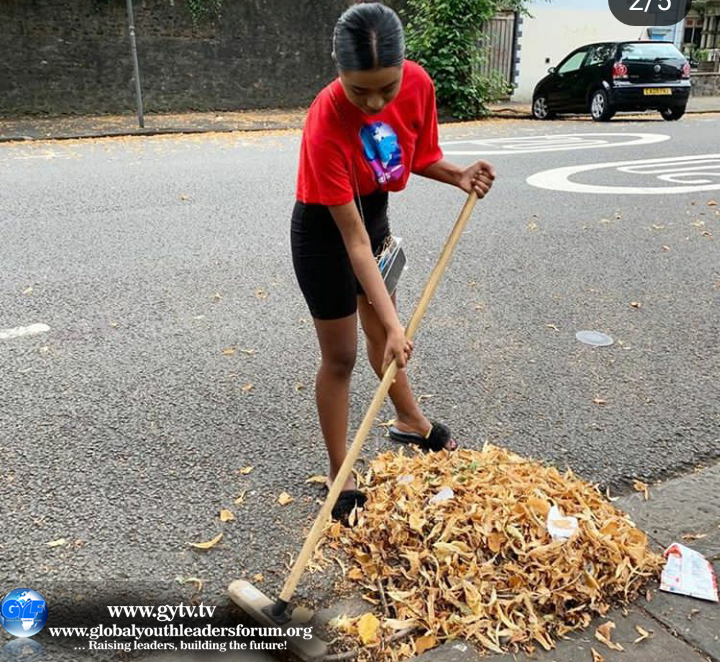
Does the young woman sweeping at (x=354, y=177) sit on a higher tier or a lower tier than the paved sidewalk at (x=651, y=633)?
higher

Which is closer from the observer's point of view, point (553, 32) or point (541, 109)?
point (541, 109)

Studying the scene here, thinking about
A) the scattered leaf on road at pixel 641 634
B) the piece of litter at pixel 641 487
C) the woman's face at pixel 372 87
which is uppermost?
the woman's face at pixel 372 87

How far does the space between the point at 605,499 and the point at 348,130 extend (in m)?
1.56

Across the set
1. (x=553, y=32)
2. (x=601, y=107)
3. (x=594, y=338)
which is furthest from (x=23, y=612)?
(x=553, y=32)

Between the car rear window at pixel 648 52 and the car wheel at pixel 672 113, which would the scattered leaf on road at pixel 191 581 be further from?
the car wheel at pixel 672 113

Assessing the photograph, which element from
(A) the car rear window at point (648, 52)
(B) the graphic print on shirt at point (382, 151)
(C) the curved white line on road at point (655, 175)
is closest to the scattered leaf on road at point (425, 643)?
(B) the graphic print on shirt at point (382, 151)

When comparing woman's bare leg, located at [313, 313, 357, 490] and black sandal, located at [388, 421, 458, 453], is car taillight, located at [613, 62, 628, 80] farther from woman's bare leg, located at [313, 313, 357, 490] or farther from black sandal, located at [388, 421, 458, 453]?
woman's bare leg, located at [313, 313, 357, 490]

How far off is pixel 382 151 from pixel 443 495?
1.07 m

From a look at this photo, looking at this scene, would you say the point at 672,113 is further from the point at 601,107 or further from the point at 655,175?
the point at 655,175

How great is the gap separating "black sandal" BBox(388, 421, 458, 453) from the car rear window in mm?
13431

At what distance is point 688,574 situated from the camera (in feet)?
7.48

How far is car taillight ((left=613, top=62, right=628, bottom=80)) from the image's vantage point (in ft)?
47.0

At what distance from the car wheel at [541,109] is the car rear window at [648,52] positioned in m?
2.24

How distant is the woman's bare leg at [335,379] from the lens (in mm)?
2482
